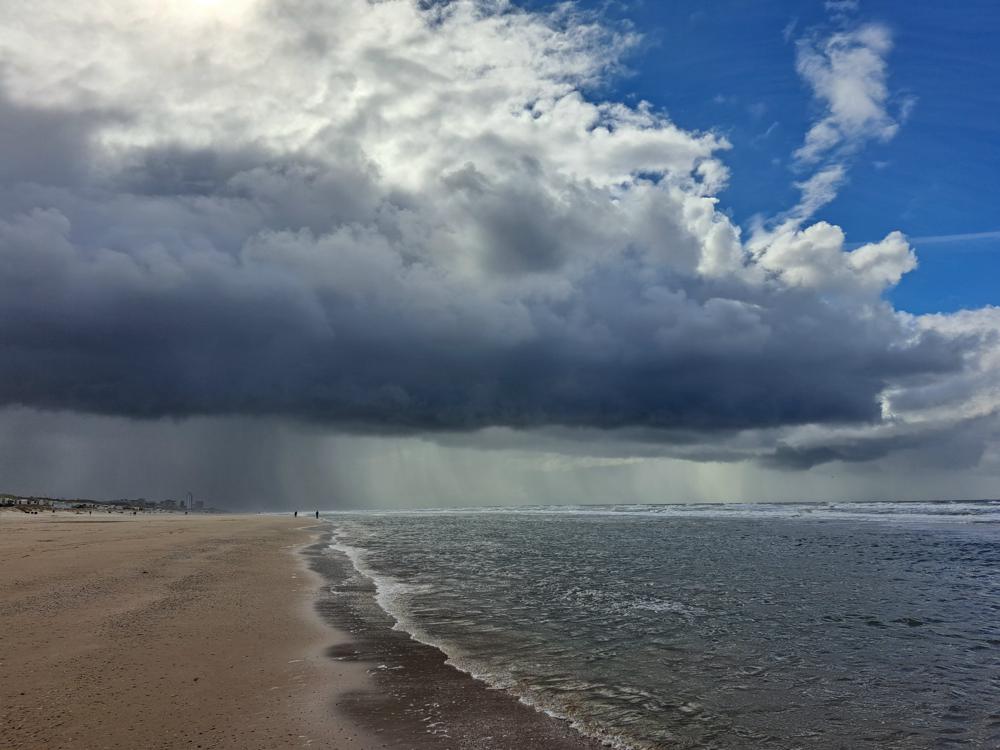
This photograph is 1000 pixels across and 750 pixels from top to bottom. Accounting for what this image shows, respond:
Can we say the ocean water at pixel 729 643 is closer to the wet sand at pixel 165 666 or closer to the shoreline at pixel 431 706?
the shoreline at pixel 431 706

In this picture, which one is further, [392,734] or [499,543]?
[499,543]

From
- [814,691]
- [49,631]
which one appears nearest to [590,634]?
[814,691]

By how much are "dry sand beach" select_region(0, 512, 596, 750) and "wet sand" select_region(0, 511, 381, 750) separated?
0.03 m

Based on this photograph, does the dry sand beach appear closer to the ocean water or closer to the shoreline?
the shoreline

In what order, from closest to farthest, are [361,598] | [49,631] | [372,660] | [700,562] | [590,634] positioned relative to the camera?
1. [372,660]
2. [49,631]
3. [590,634]
4. [361,598]
5. [700,562]

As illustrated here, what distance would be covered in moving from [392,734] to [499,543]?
1415 inches

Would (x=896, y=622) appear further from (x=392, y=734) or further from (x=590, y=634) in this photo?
(x=392, y=734)

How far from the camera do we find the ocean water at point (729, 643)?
904 centimetres

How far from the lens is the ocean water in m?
9.04

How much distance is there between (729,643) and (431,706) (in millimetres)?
7603

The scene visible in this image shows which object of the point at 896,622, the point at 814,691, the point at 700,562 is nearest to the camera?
the point at 814,691

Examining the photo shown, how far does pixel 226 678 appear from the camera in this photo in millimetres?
10039

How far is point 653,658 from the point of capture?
1230cm

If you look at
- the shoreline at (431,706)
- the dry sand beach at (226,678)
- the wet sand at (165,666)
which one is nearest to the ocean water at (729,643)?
the shoreline at (431,706)
